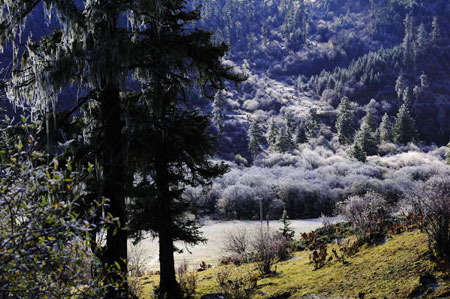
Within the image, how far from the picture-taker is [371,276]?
5.71 meters

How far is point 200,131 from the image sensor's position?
286 inches

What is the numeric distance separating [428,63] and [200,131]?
412 feet

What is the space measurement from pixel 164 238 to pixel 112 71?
4041 mm

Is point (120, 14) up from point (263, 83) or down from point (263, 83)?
down

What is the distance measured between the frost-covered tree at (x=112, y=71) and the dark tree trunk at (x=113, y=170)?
14 millimetres

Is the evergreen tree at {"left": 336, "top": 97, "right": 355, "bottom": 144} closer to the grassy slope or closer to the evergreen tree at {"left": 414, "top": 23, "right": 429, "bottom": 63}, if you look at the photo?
the evergreen tree at {"left": 414, "top": 23, "right": 429, "bottom": 63}

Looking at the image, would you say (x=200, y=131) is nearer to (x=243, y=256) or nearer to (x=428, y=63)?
(x=243, y=256)

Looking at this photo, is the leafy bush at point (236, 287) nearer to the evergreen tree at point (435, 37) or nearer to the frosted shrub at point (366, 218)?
the frosted shrub at point (366, 218)

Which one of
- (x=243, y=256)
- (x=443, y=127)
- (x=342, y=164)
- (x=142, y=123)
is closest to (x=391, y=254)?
(x=142, y=123)

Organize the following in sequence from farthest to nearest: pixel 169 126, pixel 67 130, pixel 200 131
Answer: pixel 200 131 < pixel 169 126 < pixel 67 130

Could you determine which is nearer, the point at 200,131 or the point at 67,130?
the point at 67,130

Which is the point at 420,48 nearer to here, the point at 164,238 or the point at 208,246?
the point at 208,246

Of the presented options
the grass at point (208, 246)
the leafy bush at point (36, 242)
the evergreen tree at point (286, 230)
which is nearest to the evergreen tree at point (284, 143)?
the grass at point (208, 246)

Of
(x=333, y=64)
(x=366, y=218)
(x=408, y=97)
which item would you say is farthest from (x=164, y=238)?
(x=333, y=64)
